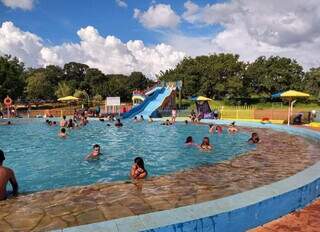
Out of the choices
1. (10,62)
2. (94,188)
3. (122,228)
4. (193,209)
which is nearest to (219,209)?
(193,209)

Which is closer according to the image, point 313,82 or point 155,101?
point 155,101

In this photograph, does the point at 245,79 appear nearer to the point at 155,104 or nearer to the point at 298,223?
the point at 155,104

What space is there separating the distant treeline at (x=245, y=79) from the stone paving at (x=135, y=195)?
46.9 meters

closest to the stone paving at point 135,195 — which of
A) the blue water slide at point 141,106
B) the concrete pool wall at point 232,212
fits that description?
the concrete pool wall at point 232,212

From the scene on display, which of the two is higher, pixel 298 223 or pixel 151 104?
pixel 151 104

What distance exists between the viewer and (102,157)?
1359cm

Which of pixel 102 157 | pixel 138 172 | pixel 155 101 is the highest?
pixel 155 101

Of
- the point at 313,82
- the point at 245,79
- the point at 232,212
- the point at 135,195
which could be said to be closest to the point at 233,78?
the point at 245,79

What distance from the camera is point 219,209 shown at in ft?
16.2

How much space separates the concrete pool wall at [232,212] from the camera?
4414 mm

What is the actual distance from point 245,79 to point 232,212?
5708 cm

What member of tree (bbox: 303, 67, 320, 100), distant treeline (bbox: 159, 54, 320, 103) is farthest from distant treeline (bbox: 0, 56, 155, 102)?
tree (bbox: 303, 67, 320, 100)

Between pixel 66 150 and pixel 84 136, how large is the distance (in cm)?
535

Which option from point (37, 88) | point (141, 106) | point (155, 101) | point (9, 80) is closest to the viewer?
point (141, 106)
